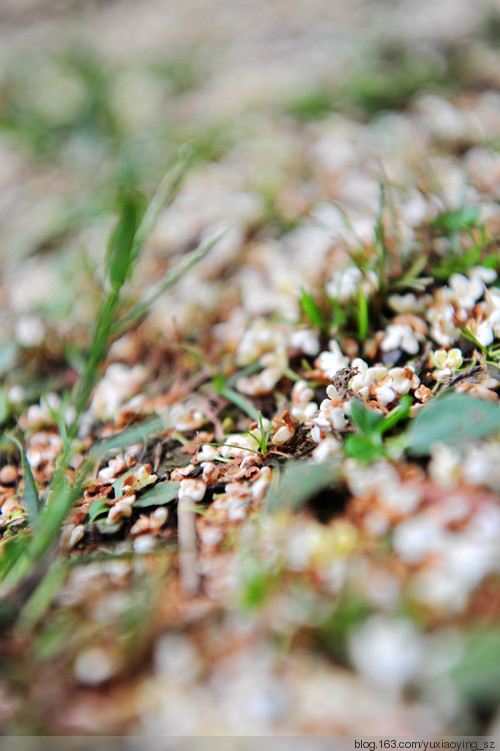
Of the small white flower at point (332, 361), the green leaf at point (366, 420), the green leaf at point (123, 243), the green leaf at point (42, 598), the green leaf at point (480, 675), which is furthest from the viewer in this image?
the small white flower at point (332, 361)

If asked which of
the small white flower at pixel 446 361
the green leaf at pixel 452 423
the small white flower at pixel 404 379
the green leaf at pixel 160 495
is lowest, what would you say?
the small white flower at pixel 446 361

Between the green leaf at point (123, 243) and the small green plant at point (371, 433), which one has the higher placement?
the green leaf at point (123, 243)

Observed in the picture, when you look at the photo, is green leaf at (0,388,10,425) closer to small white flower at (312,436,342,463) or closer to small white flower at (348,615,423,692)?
small white flower at (312,436,342,463)

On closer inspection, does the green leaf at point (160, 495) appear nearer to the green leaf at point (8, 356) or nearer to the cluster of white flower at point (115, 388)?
the cluster of white flower at point (115, 388)

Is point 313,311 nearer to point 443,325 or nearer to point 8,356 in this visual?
point 443,325

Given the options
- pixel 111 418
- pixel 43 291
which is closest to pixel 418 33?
pixel 43 291

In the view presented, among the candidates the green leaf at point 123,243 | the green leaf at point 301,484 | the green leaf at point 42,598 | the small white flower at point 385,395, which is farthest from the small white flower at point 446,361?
the green leaf at point 42,598

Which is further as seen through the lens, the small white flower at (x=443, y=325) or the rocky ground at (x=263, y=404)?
the small white flower at (x=443, y=325)

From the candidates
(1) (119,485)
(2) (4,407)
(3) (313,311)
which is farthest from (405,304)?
(2) (4,407)
